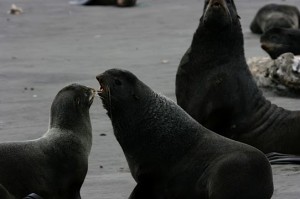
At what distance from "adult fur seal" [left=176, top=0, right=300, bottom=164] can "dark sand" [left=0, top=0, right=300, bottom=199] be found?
572 mm

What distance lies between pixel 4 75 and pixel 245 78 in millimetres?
5877

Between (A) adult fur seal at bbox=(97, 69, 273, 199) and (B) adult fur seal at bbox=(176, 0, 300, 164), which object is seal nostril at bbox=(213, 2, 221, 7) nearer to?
(B) adult fur seal at bbox=(176, 0, 300, 164)

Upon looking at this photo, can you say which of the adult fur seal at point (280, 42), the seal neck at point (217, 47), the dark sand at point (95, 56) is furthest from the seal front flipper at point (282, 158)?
the adult fur seal at point (280, 42)

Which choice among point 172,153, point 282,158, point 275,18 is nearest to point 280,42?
point 282,158

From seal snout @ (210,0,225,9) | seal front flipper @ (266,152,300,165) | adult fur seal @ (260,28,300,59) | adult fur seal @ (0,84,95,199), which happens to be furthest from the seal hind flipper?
adult fur seal @ (0,84,95,199)

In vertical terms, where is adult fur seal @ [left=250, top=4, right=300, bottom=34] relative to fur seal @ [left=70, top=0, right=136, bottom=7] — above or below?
above

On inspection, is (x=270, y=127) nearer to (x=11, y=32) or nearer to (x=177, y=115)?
(x=177, y=115)

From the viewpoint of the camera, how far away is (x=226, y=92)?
9.45 m

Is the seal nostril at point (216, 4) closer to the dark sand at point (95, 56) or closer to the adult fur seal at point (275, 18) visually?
the dark sand at point (95, 56)

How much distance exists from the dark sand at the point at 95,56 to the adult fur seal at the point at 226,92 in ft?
1.88

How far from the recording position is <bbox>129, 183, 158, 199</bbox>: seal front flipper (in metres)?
7.38

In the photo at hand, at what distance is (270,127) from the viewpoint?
9617 millimetres

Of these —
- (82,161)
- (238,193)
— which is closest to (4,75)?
(82,161)

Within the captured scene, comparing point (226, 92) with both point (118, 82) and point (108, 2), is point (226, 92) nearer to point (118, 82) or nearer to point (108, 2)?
point (118, 82)
